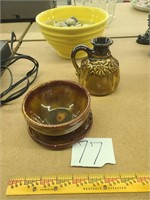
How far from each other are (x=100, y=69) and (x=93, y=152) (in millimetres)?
207

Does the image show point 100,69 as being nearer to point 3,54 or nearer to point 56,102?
point 56,102

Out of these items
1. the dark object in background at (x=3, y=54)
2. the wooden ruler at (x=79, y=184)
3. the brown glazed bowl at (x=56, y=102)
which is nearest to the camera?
the wooden ruler at (x=79, y=184)

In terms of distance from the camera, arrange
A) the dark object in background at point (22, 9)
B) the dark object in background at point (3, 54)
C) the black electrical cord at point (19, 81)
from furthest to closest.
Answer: the dark object in background at point (22, 9) → the dark object in background at point (3, 54) → the black electrical cord at point (19, 81)

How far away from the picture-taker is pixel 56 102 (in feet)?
1.89

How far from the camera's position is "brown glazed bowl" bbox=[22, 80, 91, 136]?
52cm

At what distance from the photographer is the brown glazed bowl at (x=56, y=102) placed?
52 centimetres

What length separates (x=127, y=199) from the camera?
381 mm

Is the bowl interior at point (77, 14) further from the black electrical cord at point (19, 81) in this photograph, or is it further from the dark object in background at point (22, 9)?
the dark object in background at point (22, 9)

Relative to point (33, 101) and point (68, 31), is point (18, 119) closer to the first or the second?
point (33, 101)

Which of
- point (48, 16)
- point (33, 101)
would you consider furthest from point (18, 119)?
point (48, 16)

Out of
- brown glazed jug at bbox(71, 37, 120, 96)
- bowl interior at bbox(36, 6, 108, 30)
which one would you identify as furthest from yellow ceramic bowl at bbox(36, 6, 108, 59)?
brown glazed jug at bbox(71, 37, 120, 96)

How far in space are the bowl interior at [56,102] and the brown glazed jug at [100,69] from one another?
2.5 inches

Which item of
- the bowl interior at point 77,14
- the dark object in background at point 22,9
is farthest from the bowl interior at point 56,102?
the dark object in background at point 22,9

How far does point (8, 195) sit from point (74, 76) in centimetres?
40
